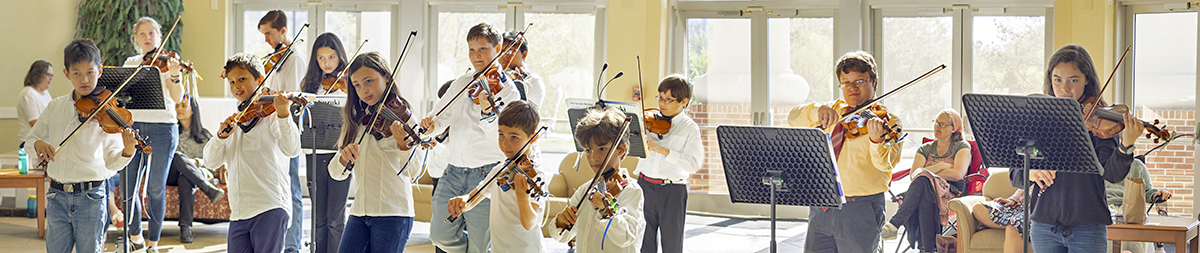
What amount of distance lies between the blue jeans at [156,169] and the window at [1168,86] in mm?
5362

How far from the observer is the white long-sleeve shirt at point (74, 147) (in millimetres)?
3352

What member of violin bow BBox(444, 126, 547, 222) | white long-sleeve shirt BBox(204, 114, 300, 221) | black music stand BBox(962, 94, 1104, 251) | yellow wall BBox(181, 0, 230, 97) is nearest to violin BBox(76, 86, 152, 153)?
white long-sleeve shirt BBox(204, 114, 300, 221)

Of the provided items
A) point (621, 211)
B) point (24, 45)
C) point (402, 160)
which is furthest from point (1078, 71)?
point (24, 45)

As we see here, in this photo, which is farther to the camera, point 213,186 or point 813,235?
point 213,186

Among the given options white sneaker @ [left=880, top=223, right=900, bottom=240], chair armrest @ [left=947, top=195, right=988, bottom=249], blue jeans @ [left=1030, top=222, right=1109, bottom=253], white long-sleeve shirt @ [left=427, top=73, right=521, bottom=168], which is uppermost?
white long-sleeve shirt @ [left=427, top=73, right=521, bottom=168]

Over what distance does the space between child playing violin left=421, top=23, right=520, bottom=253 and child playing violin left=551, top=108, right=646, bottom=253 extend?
892mm

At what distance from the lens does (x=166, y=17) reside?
671 cm

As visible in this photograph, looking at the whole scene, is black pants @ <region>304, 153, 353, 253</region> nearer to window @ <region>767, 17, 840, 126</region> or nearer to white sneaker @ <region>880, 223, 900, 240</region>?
white sneaker @ <region>880, 223, 900, 240</region>

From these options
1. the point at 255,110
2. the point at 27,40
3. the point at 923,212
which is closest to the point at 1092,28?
the point at 923,212

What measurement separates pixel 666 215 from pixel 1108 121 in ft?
4.99

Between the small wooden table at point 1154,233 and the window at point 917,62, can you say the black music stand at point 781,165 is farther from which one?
the window at point 917,62

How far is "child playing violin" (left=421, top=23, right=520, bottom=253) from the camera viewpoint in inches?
129

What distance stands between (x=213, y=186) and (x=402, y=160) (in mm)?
2953

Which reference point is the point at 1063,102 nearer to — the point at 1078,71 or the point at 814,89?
the point at 1078,71
